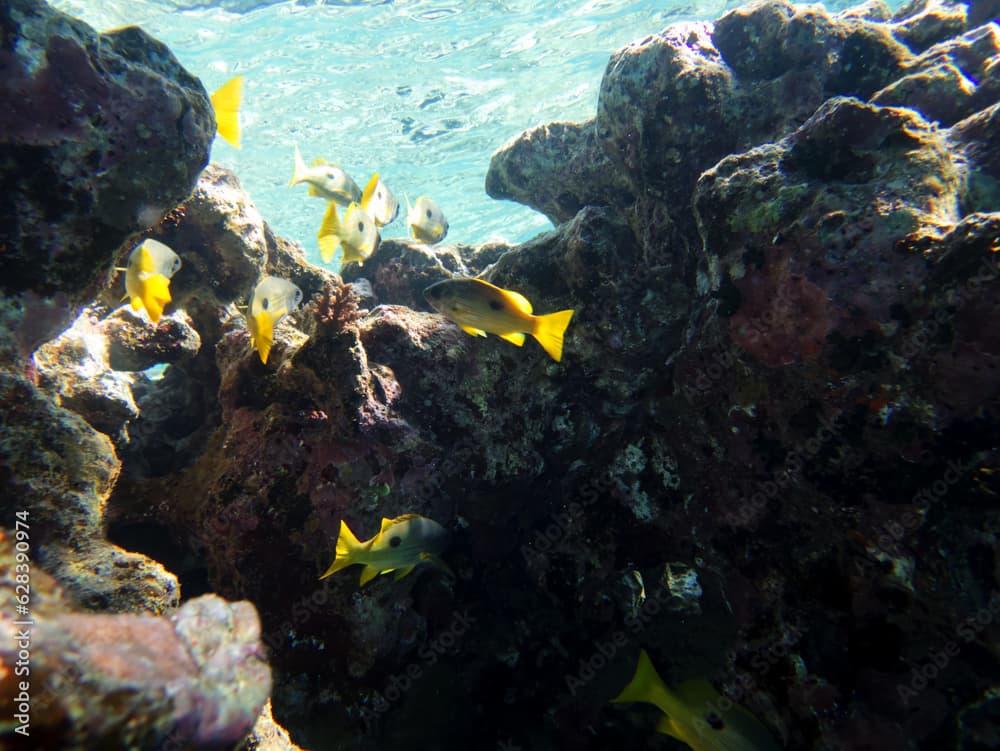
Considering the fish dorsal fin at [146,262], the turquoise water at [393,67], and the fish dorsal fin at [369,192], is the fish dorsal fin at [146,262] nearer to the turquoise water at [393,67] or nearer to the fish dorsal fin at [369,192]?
the fish dorsal fin at [369,192]

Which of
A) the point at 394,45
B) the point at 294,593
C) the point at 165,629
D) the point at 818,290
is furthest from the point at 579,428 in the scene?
the point at 394,45

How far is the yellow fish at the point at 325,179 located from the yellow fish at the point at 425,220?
922mm

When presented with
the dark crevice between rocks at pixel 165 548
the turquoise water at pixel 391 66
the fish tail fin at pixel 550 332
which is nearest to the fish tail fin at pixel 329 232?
the fish tail fin at pixel 550 332

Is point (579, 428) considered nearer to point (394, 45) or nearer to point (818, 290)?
point (818, 290)

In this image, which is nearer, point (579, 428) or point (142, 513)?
point (142, 513)

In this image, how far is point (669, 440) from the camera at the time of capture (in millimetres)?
3662

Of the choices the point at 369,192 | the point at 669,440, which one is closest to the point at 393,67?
the point at 369,192

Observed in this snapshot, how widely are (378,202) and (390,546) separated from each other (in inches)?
156

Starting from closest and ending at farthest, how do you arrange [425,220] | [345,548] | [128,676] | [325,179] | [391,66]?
[128,676] < [345,548] < [325,179] < [425,220] < [391,66]

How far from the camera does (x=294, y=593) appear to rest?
3.37 metres

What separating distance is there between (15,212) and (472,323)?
253 centimetres

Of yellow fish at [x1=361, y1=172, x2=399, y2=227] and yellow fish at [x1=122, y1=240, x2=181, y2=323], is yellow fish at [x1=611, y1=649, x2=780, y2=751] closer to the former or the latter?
yellow fish at [x1=122, y1=240, x2=181, y2=323]

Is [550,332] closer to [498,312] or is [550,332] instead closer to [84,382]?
[498,312]

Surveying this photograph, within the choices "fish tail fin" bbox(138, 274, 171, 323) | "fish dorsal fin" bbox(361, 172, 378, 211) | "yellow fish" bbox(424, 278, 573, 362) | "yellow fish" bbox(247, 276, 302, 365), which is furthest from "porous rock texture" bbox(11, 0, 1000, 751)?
"fish dorsal fin" bbox(361, 172, 378, 211)
